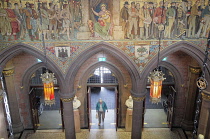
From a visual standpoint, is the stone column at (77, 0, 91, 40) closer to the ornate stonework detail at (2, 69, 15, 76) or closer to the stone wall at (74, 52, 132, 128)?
the stone wall at (74, 52, 132, 128)

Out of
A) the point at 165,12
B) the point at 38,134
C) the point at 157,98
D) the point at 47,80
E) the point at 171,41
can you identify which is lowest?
the point at 38,134

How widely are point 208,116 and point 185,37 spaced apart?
134 inches

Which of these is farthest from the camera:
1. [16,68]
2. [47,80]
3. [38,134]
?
[38,134]

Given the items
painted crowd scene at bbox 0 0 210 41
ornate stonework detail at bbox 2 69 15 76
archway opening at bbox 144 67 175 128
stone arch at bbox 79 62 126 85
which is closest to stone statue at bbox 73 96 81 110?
stone arch at bbox 79 62 126 85

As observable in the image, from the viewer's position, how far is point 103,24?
7.44 m

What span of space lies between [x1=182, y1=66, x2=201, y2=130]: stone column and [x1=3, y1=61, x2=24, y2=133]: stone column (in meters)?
8.27

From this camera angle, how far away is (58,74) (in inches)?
318

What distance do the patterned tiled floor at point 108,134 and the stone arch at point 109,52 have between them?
3188 mm

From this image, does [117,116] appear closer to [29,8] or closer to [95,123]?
[95,123]

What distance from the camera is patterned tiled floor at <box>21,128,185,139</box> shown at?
33.3 feet

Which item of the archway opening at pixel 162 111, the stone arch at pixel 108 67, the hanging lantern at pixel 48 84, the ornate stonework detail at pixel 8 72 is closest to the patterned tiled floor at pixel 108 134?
the archway opening at pixel 162 111

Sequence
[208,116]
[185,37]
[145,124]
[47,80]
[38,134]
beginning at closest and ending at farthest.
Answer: [47,80] → [185,37] → [208,116] → [38,134] → [145,124]

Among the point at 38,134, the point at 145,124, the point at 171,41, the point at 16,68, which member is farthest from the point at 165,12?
the point at 38,134

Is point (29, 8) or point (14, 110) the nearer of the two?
point (29, 8)
